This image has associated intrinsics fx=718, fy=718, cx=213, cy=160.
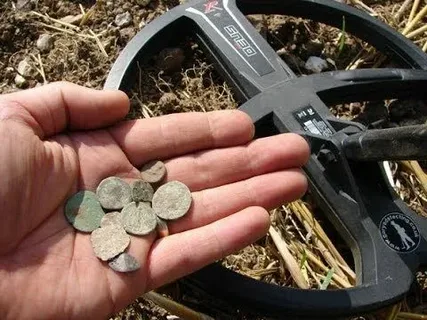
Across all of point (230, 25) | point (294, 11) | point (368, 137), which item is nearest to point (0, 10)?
point (230, 25)

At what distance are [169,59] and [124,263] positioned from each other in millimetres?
939

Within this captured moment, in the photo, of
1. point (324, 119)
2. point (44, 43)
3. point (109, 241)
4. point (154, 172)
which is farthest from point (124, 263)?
point (44, 43)

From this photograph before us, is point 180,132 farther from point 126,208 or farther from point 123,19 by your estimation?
point 123,19

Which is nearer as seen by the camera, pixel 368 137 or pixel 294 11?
pixel 368 137

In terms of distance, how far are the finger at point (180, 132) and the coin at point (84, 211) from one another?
17 centimetres

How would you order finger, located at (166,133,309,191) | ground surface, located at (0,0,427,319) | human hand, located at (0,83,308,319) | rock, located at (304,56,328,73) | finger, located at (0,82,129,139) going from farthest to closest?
rock, located at (304,56,328,73) → ground surface, located at (0,0,427,319) → finger, located at (166,133,309,191) → finger, located at (0,82,129,139) → human hand, located at (0,83,308,319)

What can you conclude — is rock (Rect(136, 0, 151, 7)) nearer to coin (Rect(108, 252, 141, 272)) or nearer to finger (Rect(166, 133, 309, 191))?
finger (Rect(166, 133, 309, 191))

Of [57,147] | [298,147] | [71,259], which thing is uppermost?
[298,147]

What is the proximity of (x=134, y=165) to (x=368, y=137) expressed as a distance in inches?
25.4

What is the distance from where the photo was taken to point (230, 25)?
241cm

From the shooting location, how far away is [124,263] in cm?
175

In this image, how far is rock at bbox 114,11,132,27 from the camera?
2568 mm

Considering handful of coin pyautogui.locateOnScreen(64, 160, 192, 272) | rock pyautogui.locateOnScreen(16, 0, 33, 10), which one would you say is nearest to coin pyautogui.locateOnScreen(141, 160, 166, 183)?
handful of coin pyautogui.locateOnScreen(64, 160, 192, 272)

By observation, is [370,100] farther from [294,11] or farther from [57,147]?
[57,147]
